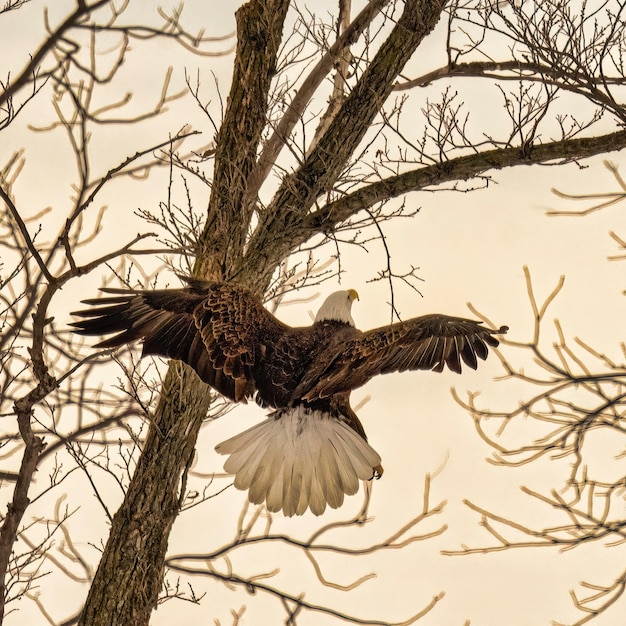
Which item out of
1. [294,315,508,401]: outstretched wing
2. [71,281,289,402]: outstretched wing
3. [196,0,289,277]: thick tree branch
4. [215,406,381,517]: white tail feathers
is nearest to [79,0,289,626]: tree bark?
[196,0,289,277]: thick tree branch

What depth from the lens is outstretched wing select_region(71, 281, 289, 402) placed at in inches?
70.1

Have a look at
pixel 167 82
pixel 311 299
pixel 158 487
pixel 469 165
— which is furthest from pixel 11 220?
pixel 469 165

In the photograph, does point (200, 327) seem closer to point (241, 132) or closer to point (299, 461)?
point (299, 461)

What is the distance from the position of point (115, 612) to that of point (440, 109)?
1250 mm

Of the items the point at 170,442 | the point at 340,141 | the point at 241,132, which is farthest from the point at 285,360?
the point at 241,132

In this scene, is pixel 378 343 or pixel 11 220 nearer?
pixel 378 343

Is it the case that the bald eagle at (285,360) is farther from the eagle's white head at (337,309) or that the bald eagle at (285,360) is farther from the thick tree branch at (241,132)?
the thick tree branch at (241,132)

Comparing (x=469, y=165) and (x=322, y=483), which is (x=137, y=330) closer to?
(x=322, y=483)

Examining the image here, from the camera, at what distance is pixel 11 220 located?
290 cm

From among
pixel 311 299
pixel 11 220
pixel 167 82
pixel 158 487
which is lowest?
pixel 158 487

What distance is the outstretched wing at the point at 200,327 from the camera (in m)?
1.78

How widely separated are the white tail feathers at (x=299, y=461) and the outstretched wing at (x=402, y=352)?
0.29ft

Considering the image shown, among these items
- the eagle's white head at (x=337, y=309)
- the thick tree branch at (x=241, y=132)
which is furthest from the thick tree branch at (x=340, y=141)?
the eagle's white head at (x=337, y=309)

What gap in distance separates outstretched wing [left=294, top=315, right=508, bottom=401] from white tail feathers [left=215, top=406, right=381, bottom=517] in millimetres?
87
